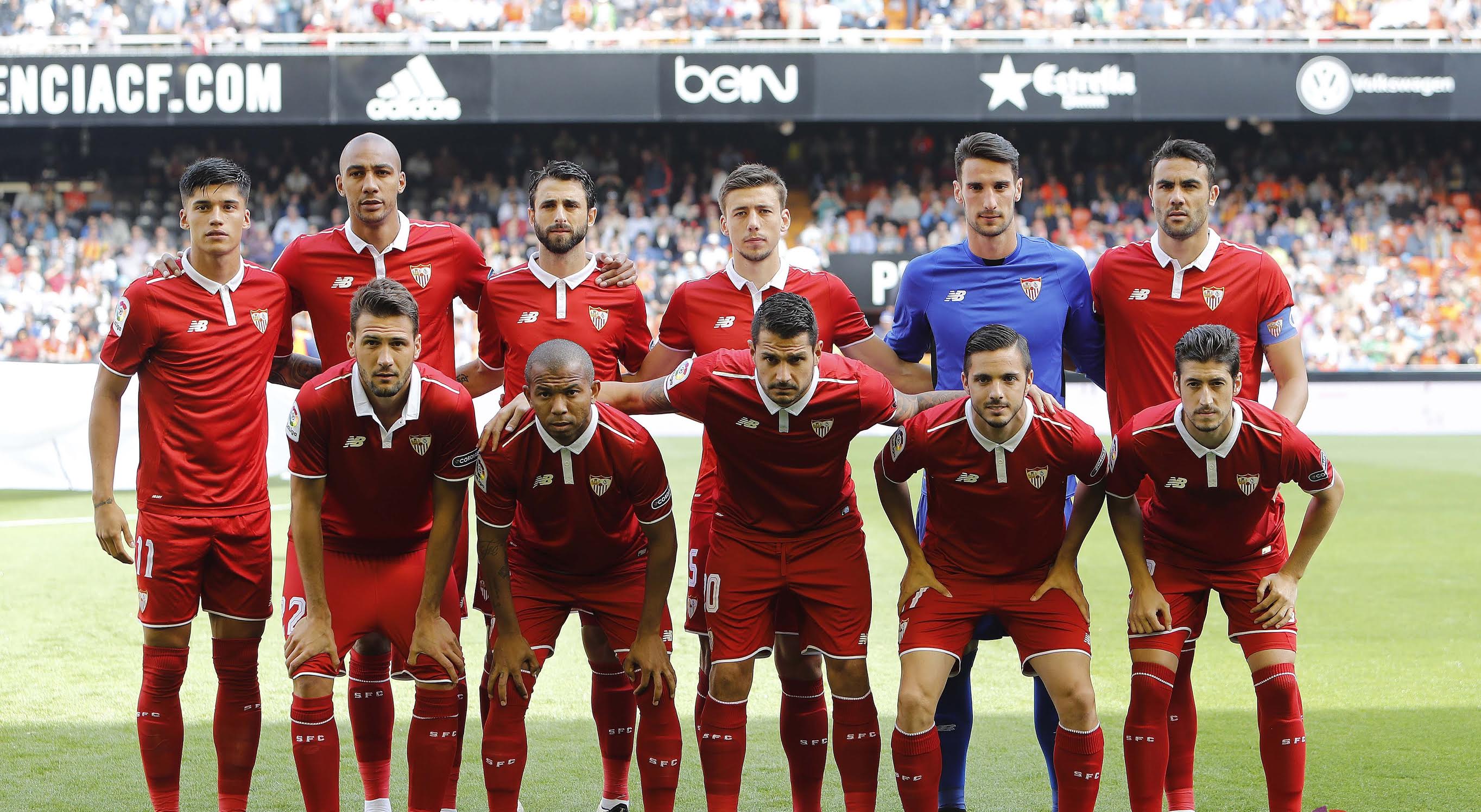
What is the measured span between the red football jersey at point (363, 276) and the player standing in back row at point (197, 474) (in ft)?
0.62

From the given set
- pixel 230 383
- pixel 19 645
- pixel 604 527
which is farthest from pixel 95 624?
pixel 604 527

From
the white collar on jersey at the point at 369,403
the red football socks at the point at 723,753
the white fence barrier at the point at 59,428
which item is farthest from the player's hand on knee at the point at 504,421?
the white fence barrier at the point at 59,428

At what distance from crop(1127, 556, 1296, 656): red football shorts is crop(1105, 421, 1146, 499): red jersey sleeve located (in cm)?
30

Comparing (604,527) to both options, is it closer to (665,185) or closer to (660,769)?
(660,769)

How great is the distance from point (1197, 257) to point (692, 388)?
1.90 m

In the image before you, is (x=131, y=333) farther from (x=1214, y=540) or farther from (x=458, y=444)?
(x=1214, y=540)

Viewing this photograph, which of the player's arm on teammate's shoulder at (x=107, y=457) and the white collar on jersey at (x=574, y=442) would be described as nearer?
the white collar on jersey at (x=574, y=442)

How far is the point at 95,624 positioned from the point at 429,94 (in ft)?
52.9

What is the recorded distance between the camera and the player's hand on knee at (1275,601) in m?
4.32

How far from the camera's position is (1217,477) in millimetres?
4324

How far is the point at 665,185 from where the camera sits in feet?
79.8

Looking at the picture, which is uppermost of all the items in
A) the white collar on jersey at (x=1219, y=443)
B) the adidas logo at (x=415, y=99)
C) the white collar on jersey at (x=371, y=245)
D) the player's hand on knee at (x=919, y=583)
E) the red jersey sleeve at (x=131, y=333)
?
the adidas logo at (x=415, y=99)

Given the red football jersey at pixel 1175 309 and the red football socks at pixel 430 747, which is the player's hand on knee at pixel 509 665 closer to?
the red football socks at pixel 430 747

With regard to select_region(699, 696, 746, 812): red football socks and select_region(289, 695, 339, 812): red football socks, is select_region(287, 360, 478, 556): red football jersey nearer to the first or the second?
select_region(289, 695, 339, 812): red football socks
